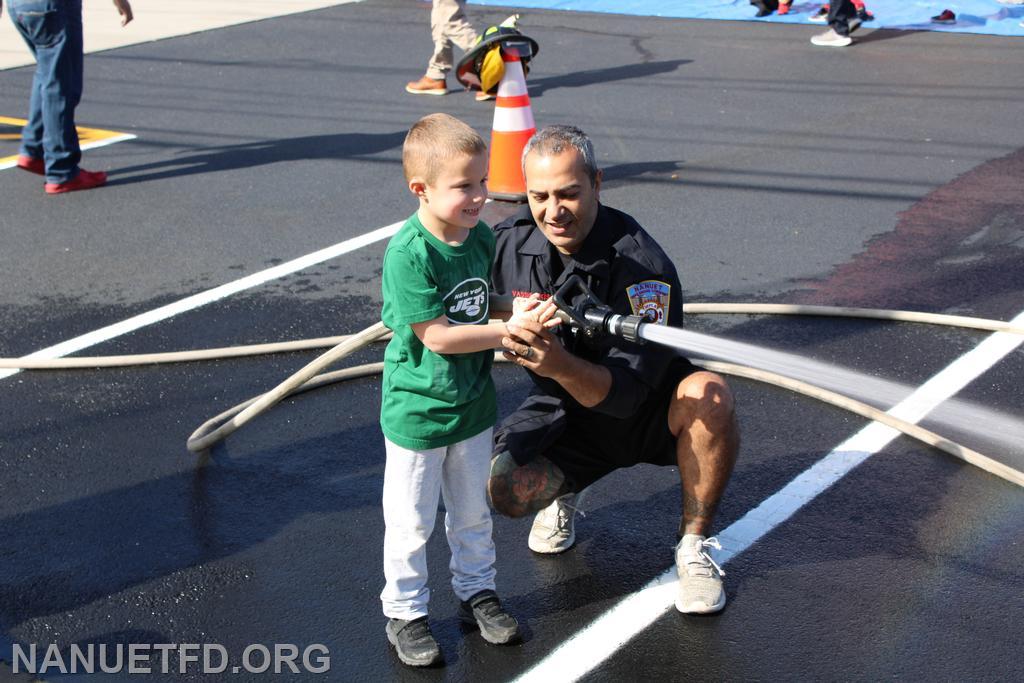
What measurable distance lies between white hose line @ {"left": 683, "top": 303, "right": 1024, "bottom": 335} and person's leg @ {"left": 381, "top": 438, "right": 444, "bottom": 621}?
2.59 meters

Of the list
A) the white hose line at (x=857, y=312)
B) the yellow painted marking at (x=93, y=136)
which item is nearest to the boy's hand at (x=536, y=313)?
the white hose line at (x=857, y=312)

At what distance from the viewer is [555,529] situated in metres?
3.95

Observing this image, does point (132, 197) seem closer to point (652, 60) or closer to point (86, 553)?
point (86, 553)

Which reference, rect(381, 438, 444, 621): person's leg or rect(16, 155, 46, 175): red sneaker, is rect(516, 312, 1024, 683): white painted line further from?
rect(16, 155, 46, 175): red sneaker

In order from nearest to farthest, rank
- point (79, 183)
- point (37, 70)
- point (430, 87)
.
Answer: point (37, 70) → point (79, 183) → point (430, 87)

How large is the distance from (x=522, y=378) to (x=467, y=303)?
6.34ft

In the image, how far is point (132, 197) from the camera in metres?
7.99

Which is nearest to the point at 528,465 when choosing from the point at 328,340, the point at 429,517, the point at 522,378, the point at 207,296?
the point at 429,517

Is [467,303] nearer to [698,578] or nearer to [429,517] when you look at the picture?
[429,517]

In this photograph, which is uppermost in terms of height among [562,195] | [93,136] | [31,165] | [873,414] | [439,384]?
[562,195]

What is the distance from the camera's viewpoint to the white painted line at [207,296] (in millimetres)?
5617

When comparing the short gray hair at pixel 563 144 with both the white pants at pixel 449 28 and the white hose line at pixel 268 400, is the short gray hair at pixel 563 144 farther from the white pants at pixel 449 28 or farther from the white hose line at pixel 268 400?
the white pants at pixel 449 28

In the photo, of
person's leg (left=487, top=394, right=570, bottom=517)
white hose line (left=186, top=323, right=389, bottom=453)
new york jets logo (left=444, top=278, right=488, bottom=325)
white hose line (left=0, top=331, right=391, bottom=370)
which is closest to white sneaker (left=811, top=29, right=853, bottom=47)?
white hose line (left=0, top=331, right=391, bottom=370)

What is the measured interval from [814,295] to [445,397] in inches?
131
